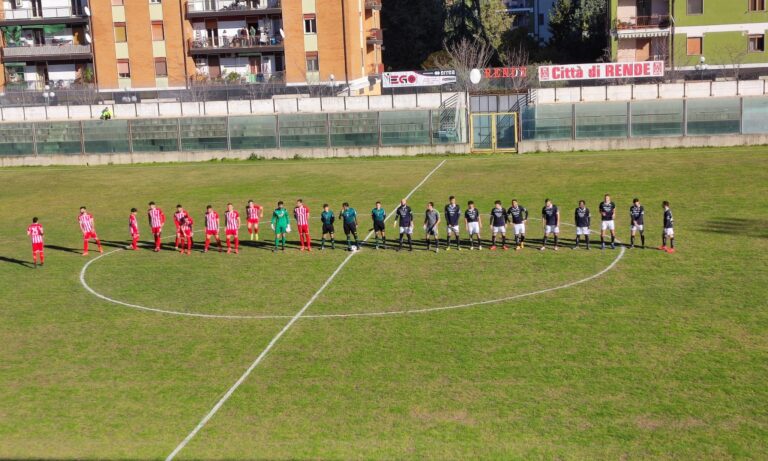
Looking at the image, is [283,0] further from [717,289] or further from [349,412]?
[349,412]

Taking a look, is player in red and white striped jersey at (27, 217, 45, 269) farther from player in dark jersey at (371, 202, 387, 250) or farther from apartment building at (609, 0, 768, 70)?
apartment building at (609, 0, 768, 70)

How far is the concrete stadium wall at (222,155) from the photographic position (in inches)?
2192

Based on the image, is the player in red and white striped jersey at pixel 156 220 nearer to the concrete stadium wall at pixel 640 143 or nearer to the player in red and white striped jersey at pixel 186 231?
the player in red and white striped jersey at pixel 186 231

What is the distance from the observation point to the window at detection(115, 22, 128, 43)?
75.1 meters

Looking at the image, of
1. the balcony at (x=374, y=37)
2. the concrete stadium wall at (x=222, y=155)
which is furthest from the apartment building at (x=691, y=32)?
the concrete stadium wall at (x=222, y=155)

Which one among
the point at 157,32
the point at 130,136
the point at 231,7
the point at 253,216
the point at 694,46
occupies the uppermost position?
the point at 231,7

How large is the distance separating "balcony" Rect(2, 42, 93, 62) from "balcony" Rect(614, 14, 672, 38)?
47596mm

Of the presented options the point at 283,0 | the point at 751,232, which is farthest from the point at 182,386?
the point at 283,0

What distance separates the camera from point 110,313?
24062 millimetres

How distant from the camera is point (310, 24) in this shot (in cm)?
7419

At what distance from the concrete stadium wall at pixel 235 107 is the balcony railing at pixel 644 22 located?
23.3 meters

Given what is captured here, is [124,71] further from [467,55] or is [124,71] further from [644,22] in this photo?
[644,22]

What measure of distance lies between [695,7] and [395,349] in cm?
6216

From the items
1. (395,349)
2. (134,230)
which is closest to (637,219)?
(395,349)
